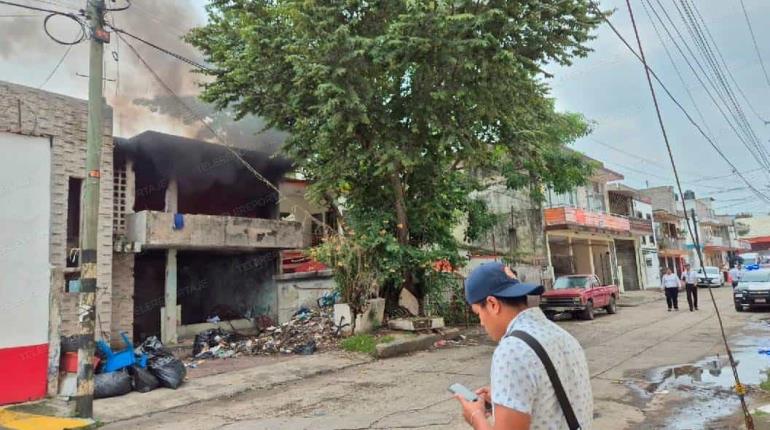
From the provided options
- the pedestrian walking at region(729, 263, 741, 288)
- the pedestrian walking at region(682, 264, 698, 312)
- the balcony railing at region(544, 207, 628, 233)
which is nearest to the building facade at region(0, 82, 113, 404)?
the pedestrian walking at region(682, 264, 698, 312)

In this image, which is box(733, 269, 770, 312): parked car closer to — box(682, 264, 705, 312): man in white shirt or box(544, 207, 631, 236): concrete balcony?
box(682, 264, 705, 312): man in white shirt

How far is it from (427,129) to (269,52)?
4554mm

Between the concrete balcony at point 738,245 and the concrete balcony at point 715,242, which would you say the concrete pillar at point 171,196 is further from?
the concrete balcony at point 738,245

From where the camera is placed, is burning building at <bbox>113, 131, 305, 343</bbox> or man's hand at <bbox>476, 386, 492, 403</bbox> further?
burning building at <bbox>113, 131, 305, 343</bbox>

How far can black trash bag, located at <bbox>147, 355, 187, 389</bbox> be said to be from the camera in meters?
9.23

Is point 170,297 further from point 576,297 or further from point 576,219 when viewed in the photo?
point 576,219

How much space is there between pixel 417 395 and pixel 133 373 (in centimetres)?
517

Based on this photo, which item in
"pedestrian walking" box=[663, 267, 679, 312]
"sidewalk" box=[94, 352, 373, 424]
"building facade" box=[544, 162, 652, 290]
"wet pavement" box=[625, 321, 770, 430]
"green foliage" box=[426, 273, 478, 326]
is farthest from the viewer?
"building facade" box=[544, 162, 652, 290]

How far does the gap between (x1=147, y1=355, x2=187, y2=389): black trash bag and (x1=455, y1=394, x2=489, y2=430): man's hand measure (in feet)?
27.8

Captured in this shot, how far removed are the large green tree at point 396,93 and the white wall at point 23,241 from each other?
18.6 feet

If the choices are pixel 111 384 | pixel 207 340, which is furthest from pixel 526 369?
pixel 207 340

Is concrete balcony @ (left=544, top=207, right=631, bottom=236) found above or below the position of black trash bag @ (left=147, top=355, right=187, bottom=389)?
above

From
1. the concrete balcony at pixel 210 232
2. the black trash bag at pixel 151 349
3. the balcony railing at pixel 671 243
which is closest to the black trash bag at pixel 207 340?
the concrete balcony at pixel 210 232

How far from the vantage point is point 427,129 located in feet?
45.5
